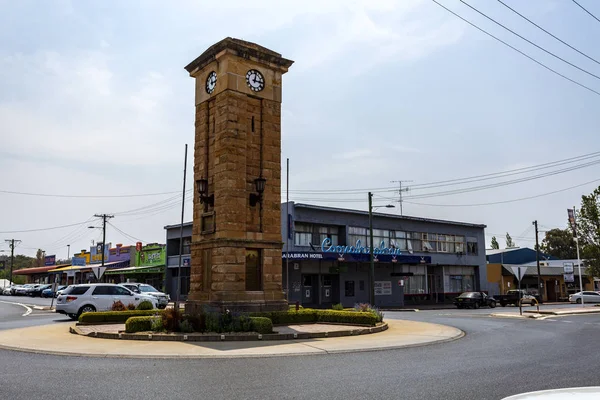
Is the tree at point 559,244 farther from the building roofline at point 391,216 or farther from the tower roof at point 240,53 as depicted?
the tower roof at point 240,53

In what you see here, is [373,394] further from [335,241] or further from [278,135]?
[335,241]

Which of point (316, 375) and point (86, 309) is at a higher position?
point (86, 309)

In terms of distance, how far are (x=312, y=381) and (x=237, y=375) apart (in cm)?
149

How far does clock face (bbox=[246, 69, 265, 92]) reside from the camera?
20.6 meters

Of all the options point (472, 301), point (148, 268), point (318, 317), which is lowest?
point (472, 301)

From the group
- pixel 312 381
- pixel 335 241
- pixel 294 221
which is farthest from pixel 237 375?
pixel 335 241

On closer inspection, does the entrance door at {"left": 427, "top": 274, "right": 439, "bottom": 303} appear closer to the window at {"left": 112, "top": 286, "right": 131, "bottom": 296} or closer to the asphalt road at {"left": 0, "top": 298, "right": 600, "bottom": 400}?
the window at {"left": 112, "top": 286, "right": 131, "bottom": 296}

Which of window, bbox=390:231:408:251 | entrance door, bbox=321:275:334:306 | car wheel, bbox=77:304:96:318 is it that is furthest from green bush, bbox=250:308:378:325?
window, bbox=390:231:408:251

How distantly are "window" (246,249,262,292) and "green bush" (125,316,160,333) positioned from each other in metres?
4.07

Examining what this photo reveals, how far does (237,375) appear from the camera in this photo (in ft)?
31.4

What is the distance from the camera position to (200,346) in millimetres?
13734

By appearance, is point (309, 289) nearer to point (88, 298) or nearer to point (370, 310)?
point (88, 298)

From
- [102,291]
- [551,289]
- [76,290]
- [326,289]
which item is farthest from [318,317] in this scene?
[551,289]

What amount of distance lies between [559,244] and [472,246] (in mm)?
50583
